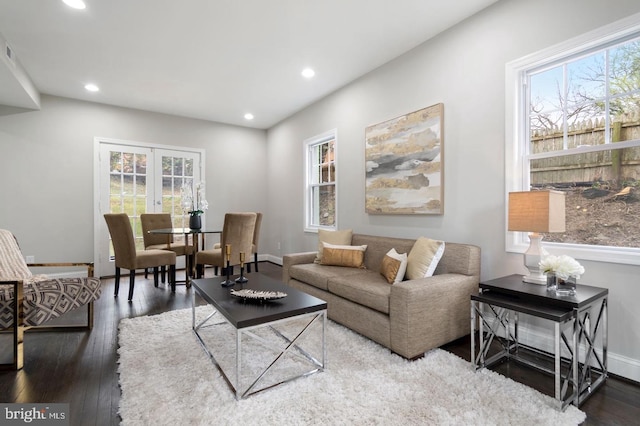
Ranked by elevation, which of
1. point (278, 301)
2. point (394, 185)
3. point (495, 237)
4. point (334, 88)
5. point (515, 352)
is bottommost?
point (515, 352)

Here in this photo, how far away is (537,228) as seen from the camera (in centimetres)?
206

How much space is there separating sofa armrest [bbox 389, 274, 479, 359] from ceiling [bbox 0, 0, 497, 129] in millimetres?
2339

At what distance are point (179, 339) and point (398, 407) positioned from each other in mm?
1823

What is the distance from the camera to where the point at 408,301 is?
2.19m

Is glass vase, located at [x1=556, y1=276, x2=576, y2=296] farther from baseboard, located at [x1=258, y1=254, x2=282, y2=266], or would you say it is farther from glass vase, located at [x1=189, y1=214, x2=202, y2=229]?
baseboard, located at [x1=258, y1=254, x2=282, y2=266]

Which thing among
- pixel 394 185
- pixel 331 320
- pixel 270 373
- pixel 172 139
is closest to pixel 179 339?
pixel 270 373

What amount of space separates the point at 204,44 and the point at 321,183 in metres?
2.51

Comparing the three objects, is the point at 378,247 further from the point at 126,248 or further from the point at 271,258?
the point at 271,258

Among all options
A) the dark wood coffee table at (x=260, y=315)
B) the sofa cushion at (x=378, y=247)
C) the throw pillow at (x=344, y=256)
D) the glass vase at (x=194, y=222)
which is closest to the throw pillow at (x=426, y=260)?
the sofa cushion at (x=378, y=247)

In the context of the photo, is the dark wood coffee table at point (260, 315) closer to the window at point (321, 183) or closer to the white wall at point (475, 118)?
the white wall at point (475, 118)

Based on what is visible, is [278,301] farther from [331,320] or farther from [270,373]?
[331,320]

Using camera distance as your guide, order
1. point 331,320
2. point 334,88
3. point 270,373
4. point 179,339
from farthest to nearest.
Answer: point 334,88, point 331,320, point 179,339, point 270,373

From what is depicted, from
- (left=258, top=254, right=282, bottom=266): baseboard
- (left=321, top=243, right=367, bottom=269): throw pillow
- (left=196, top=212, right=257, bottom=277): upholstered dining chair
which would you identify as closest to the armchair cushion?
(left=196, top=212, right=257, bottom=277): upholstered dining chair

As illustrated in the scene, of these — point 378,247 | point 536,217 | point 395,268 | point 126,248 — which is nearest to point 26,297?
point 126,248
